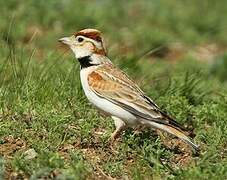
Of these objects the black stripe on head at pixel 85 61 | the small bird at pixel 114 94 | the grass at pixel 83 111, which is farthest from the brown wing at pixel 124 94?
the grass at pixel 83 111

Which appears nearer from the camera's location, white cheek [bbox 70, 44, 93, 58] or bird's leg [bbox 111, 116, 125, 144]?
bird's leg [bbox 111, 116, 125, 144]

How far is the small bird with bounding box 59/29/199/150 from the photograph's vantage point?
726cm

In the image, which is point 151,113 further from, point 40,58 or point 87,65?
point 40,58

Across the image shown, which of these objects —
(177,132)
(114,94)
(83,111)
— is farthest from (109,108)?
(83,111)

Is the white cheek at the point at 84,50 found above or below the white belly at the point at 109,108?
above

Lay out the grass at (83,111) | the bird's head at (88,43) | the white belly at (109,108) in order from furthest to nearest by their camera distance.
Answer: the bird's head at (88,43), the white belly at (109,108), the grass at (83,111)

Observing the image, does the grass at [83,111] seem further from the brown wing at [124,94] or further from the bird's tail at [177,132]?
the brown wing at [124,94]

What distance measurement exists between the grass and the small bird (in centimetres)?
21

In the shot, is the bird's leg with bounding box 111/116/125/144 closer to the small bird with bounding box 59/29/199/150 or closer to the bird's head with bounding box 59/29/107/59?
the small bird with bounding box 59/29/199/150

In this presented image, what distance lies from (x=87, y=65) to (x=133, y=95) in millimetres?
654

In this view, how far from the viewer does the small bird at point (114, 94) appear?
7258mm

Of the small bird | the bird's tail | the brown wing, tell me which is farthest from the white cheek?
the bird's tail

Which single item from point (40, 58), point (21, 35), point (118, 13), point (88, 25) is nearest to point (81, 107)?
point (40, 58)

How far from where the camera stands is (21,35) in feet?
37.6
